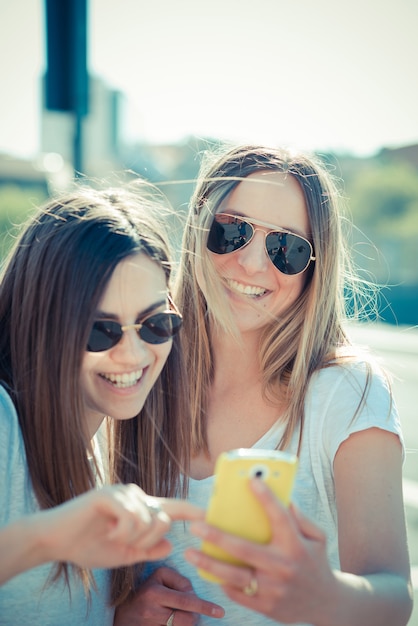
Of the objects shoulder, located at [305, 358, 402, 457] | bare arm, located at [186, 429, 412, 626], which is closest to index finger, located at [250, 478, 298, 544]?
bare arm, located at [186, 429, 412, 626]

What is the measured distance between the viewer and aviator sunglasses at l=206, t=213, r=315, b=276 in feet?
9.48

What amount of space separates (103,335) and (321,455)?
94 centimetres

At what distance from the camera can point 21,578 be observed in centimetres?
216

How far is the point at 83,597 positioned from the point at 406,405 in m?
9.48

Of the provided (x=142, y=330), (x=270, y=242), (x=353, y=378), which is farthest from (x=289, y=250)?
(x=142, y=330)

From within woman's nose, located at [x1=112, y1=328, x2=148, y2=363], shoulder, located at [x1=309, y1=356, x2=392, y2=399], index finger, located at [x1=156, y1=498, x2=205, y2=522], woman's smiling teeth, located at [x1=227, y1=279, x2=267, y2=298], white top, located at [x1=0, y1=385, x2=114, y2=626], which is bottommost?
white top, located at [x1=0, y1=385, x2=114, y2=626]

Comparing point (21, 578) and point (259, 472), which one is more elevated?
point (259, 472)

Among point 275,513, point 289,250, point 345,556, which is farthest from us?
point 289,250

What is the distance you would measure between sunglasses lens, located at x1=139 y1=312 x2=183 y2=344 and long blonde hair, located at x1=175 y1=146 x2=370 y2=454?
561 mm

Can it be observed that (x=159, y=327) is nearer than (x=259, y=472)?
No

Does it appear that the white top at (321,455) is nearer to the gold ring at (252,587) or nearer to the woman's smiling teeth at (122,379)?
the woman's smiling teeth at (122,379)

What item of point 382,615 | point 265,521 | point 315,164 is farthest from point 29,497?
point 315,164

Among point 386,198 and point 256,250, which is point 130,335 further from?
point 386,198

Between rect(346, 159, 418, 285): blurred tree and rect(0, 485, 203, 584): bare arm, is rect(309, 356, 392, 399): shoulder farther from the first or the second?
rect(346, 159, 418, 285): blurred tree
